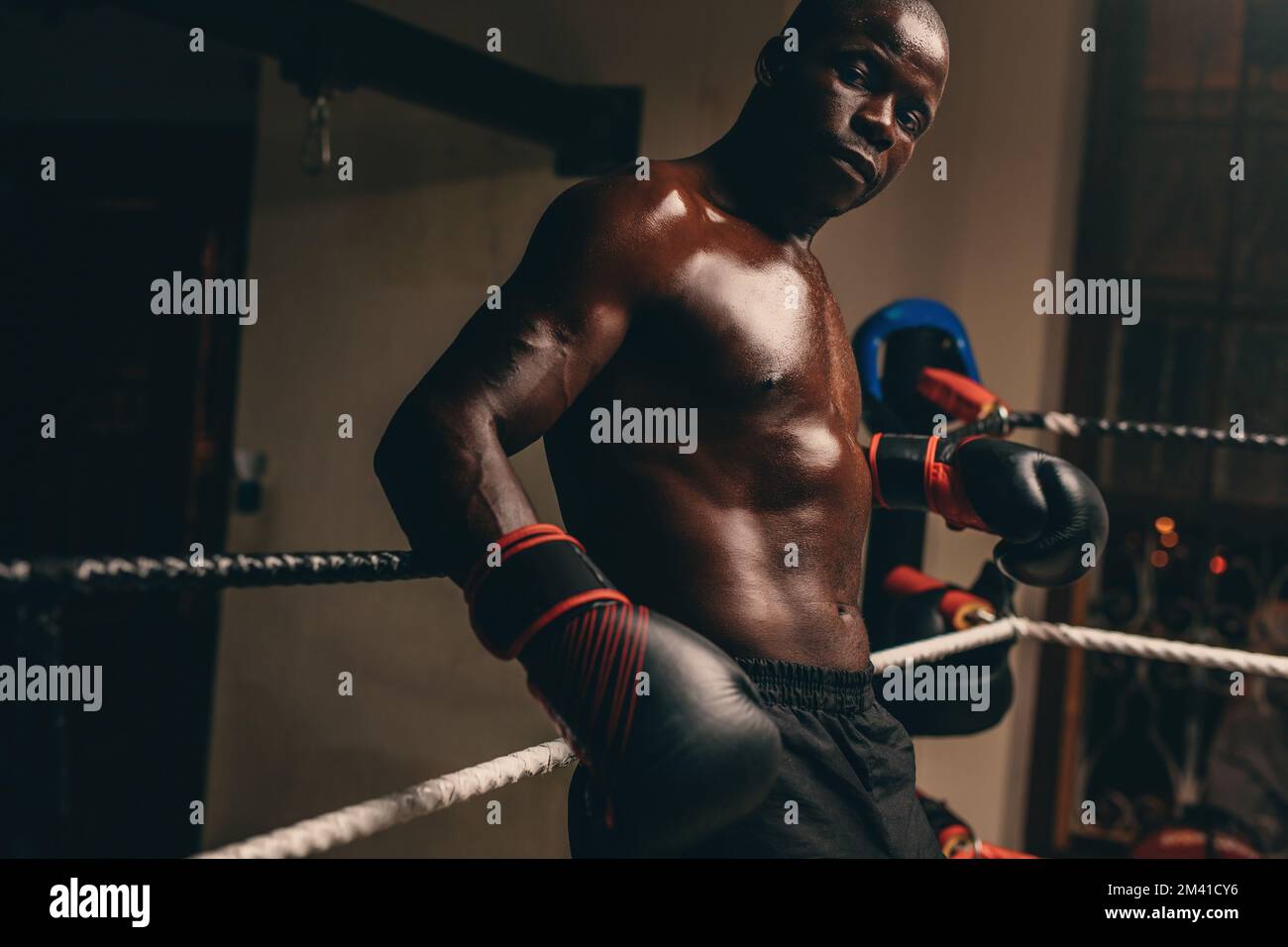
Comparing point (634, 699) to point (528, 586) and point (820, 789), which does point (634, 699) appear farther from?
point (820, 789)

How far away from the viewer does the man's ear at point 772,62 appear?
974 mm

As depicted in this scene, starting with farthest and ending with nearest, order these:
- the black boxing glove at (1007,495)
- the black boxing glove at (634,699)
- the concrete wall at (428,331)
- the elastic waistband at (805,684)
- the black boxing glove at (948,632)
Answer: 1. the concrete wall at (428,331)
2. the black boxing glove at (948,632)
3. the black boxing glove at (1007,495)
4. the elastic waistband at (805,684)
5. the black boxing glove at (634,699)

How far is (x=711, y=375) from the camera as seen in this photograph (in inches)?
35.1

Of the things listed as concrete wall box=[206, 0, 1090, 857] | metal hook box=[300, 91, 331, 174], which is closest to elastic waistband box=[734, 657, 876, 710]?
metal hook box=[300, 91, 331, 174]

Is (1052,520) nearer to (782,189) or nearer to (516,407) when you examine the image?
(782,189)

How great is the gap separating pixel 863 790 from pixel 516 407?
0.41m

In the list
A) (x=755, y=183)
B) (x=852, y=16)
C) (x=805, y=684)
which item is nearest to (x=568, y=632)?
(x=805, y=684)

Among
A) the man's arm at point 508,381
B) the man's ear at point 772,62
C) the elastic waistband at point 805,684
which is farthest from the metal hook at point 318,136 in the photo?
the elastic waistband at point 805,684

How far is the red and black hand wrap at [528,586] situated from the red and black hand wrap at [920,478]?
1.79 ft

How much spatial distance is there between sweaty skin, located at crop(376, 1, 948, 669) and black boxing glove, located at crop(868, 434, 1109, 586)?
0.65ft

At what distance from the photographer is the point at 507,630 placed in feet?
2.35

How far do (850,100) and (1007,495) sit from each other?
0.43 metres

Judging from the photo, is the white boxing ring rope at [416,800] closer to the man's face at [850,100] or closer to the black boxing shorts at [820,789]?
the black boxing shorts at [820,789]

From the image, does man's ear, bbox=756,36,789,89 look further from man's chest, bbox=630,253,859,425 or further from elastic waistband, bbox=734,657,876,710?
elastic waistband, bbox=734,657,876,710
